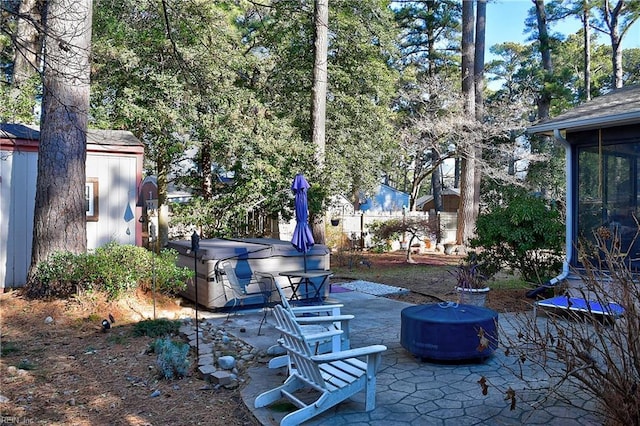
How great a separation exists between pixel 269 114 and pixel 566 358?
11654 mm

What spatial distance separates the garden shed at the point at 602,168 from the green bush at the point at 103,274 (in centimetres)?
569

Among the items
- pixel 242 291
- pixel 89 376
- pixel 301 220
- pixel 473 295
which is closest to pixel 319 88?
pixel 301 220

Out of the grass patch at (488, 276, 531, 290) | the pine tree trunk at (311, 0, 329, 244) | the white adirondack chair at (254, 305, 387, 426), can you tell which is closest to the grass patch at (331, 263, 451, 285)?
the pine tree trunk at (311, 0, 329, 244)

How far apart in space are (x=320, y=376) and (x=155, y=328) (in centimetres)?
306

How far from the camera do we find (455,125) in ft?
55.1

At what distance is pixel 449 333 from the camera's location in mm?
4449

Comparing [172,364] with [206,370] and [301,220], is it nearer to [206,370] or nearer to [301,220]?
[206,370]

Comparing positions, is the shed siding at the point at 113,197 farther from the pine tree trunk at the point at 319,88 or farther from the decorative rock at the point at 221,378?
the decorative rock at the point at 221,378

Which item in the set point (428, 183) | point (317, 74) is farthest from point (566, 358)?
point (428, 183)

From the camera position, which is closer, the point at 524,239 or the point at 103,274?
the point at 103,274

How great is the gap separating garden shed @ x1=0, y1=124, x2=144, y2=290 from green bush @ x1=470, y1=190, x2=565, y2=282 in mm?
5984

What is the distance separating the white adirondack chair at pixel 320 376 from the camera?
130 inches

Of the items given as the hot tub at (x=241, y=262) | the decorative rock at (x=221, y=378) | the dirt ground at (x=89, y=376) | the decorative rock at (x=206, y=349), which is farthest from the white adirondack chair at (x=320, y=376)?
the hot tub at (x=241, y=262)

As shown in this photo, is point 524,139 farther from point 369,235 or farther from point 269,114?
point 269,114
